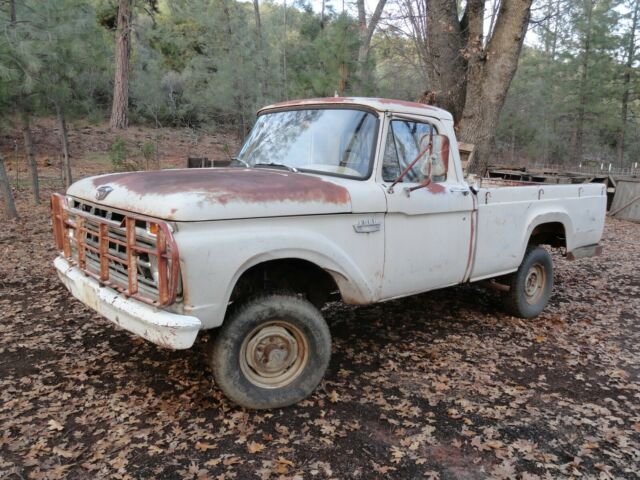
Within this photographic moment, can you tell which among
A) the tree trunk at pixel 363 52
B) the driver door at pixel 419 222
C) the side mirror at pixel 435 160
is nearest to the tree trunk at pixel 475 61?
the driver door at pixel 419 222

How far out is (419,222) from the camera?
4.09 metres

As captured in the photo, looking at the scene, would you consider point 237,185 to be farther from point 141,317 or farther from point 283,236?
point 141,317

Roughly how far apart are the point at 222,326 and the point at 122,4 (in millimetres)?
19295

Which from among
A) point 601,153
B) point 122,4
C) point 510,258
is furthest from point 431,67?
point 601,153

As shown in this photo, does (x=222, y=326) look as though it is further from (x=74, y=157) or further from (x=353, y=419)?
(x=74, y=157)

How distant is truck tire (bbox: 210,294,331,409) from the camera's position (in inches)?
127

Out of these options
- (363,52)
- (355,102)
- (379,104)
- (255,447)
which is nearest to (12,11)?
(355,102)

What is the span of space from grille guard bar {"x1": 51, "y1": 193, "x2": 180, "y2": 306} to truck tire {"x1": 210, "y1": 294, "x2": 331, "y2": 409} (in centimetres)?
57

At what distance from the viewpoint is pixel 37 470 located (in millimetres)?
2818

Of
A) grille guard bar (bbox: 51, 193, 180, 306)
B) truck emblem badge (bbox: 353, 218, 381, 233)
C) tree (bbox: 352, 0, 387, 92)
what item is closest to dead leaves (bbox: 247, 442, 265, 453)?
grille guard bar (bbox: 51, 193, 180, 306)

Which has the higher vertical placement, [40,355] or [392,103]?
[392,103]

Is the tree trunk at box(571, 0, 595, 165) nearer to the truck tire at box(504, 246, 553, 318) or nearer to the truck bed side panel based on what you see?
the truck bed side panel

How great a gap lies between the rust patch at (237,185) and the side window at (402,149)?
0.60 metres

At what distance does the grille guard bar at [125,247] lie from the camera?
2.80 m
